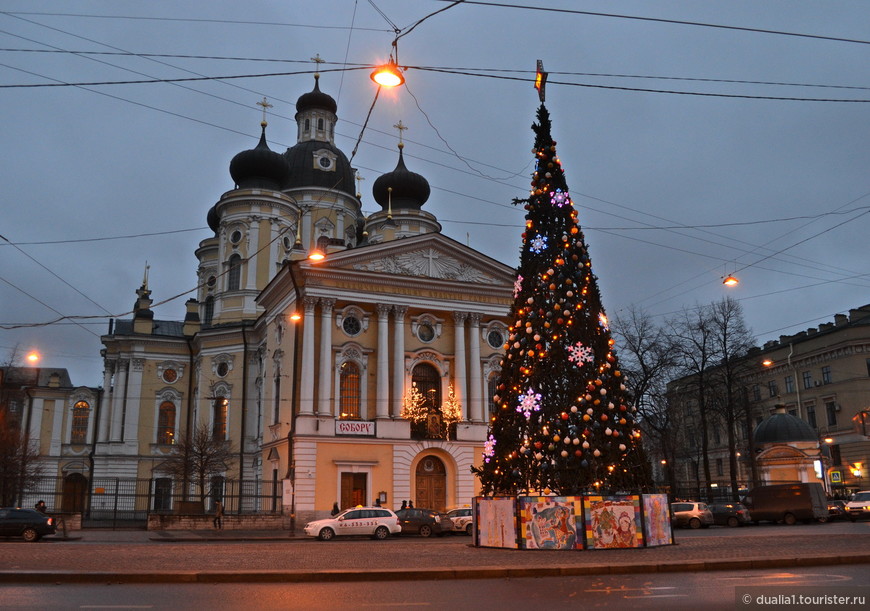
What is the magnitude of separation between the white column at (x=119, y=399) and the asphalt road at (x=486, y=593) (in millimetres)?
42732

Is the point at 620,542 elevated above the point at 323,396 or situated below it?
below

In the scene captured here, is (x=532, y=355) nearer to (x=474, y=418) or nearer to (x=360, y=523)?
(x=360, y=523)

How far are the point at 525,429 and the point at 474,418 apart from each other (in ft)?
77.1

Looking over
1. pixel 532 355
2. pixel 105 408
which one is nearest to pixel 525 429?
pixel 532 355

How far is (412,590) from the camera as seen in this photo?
39.4 feet

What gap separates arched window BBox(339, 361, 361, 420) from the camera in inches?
1588

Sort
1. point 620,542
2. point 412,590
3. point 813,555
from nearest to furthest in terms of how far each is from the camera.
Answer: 1. point 412,590
2. point 813,555
3. point 620,542

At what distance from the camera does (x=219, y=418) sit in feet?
163

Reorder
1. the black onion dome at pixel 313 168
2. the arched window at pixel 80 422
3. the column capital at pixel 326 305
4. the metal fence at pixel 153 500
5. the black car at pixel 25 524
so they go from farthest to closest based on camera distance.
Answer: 1. the arched window at pixel 80 422
2. the black onion dome at pixel 313 168
3. the column capital at pixel 326 305
4. the metal fence at pixel 153 500
5. the black car at pixel 25 524

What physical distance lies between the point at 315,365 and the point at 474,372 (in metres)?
8.62

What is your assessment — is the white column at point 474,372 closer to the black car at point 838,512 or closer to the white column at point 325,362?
the white column at point 325,362

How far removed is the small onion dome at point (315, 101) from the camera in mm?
60031

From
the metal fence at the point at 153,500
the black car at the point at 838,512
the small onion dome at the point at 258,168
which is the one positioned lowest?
the black car at the point at 838,512

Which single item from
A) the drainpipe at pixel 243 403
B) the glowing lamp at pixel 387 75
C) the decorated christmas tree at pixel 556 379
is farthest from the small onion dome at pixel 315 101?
the glowing lamp at pixel 387 75
